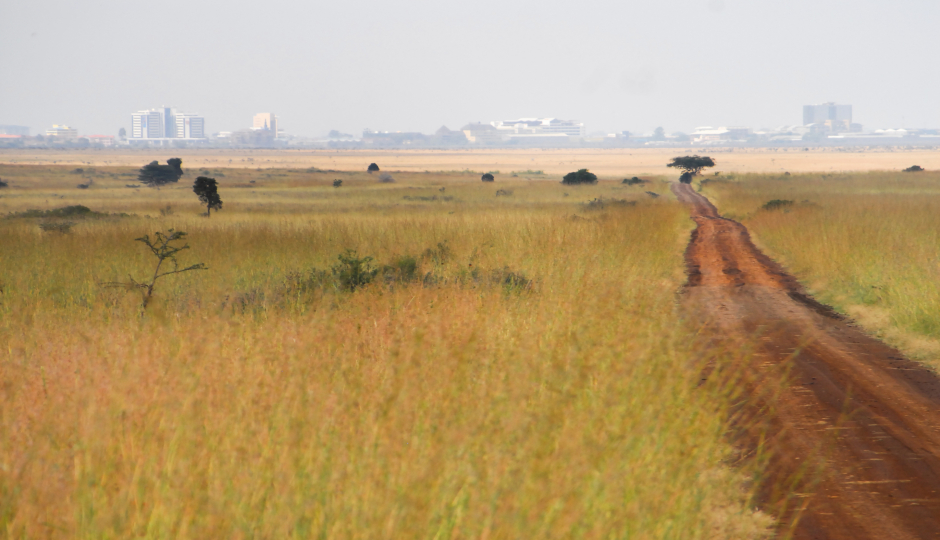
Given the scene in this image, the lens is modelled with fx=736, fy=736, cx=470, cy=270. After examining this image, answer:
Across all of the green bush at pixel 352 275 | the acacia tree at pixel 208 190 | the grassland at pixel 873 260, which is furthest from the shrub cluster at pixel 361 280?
the acacia tree at pixel 208 190

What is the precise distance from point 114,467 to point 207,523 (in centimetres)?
92

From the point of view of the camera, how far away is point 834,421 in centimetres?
621

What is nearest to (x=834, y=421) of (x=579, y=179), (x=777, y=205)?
(x=777, y=205)

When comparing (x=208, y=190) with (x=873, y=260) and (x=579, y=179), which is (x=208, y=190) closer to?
(x=873, y=260)

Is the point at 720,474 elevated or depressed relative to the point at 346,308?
depressed

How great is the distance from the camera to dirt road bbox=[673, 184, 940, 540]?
4.52 meters

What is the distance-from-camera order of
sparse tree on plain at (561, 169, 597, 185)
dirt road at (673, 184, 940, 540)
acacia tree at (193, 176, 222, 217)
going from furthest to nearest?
sparse tree on plain at (561, 169, 597, 185) → acacia tree at (193, 176, 222, 217) → dirt road at (673, 184, 940, 540)

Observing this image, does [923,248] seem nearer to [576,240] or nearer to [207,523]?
[576,240]

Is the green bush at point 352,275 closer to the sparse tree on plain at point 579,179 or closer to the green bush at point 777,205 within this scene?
the green bush at point 777,205

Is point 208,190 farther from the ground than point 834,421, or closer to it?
farther from the ground

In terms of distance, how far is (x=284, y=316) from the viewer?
8.20 meters

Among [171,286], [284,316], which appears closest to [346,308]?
[284,316]

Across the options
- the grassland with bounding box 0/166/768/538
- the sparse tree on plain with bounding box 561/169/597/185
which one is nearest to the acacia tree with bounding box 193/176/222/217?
the grassland with bounding box 0/166/768/538

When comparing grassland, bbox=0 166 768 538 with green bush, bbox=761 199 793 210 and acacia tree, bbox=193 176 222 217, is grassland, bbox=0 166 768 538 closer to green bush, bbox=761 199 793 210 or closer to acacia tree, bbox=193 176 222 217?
green bush, bbox=761 199 793 210
